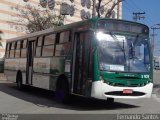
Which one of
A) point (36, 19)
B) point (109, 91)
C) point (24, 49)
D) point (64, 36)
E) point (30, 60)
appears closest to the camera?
point (109, 91)

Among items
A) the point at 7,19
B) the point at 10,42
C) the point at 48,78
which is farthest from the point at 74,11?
the point at 48,78

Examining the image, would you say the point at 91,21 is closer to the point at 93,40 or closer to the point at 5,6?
the point at 93,40

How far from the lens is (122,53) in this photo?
1510 centimetres

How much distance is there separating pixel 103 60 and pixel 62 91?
2.71 metres

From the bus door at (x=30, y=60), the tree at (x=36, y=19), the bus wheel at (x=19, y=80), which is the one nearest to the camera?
the bus door at (x=30, y=60)

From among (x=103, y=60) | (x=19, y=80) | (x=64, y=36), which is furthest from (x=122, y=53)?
(x=19, y=80)

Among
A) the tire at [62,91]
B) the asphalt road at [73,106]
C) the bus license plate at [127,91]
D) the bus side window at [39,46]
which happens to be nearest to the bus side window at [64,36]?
the tire at [62,91]

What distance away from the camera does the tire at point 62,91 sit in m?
16.6

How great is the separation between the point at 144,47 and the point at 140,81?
126cm

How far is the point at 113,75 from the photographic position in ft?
48.4

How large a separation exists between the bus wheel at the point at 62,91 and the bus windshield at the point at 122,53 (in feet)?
7.43

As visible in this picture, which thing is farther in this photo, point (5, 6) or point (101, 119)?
point (5, 6)

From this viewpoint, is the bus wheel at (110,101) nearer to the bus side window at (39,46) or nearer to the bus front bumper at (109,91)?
the bus front bumper at (109,91)

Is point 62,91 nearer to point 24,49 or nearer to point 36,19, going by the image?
point 24,49
